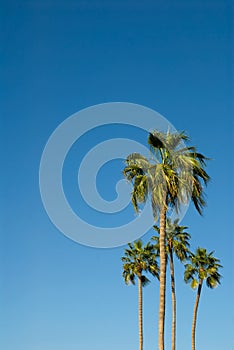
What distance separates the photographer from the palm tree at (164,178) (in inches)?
1132

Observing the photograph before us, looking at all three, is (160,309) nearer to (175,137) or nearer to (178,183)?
(178,183)

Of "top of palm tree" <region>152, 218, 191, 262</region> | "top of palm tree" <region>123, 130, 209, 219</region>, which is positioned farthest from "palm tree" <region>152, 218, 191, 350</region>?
"top of palm tree" <region>123, 130, 209, 219</region>

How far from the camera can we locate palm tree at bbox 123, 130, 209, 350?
28748 millimetres

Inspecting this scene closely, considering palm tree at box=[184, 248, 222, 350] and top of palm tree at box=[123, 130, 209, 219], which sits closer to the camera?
top of palm tree at box=[123, 130, 209, 219]

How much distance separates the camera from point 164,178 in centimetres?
2886

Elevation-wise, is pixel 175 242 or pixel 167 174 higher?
pixel 175 242

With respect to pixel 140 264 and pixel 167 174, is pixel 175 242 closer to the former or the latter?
pixel 140 264

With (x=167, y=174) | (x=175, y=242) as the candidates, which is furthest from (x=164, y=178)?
(x=175, y=242)

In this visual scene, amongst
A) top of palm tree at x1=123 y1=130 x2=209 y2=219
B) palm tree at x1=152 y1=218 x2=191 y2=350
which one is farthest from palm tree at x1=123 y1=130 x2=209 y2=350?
palm tree at x1=152 y1=218 x2=191 y2=350

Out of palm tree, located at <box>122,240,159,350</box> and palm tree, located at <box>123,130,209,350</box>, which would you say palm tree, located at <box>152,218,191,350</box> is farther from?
palm tree, located at <box>123,130,209,350</box>

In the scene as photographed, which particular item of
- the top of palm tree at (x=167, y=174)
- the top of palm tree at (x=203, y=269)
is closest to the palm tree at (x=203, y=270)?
the top of palm tree at (x=203, y=269)

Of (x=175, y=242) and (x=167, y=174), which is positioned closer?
(x=167, y=174)

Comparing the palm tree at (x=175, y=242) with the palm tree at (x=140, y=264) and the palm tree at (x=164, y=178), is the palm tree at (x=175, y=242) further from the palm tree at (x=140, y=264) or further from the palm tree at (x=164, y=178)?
the palm tree at (x=164, y=178)

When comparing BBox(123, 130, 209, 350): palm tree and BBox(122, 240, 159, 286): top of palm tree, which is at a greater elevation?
BBox(122, 240, 159, 286): top of palm tree
